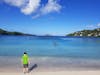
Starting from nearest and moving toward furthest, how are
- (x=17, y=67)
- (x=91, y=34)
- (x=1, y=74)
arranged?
(x=1, y=74) → (x=17, y=67) → (x=91, y=34)

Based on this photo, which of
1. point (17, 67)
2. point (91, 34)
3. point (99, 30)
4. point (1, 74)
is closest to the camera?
point (1, 74)

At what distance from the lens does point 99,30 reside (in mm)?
155500

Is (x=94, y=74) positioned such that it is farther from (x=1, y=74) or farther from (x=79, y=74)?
(x=1, y=74)

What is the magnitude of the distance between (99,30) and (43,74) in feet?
464

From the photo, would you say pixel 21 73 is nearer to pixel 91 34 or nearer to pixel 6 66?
pixel 6 66

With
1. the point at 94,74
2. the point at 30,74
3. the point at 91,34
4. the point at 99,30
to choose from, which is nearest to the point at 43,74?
the point at 30,74

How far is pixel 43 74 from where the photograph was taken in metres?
17.5

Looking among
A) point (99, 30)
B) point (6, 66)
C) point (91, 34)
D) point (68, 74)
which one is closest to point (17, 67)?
point (6, 66)

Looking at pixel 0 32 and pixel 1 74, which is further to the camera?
pixel 0 32

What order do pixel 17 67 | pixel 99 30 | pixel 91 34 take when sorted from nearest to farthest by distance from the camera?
pixel 17 67 < pixel 99 30 < pixel 91 34

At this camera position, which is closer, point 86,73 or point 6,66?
point 86,73

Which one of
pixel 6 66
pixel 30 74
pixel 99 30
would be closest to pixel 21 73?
pixel 30 74

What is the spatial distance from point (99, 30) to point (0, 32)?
215 ft

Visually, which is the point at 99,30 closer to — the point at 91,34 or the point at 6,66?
the point at 91,34
